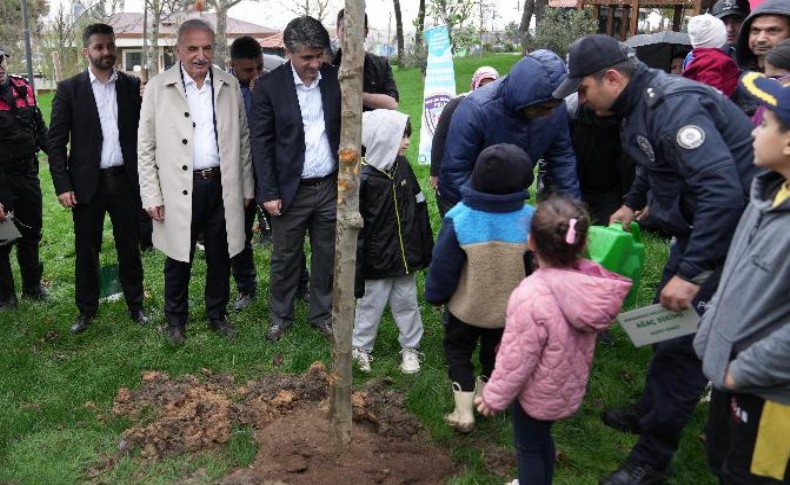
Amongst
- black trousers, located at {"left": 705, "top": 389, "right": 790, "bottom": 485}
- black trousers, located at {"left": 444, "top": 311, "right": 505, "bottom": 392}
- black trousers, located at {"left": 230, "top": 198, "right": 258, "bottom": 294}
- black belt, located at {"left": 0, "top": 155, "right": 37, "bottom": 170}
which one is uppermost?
black belt, located at {"left": 0, "top": 155, "right": 37, "bottom": 170}

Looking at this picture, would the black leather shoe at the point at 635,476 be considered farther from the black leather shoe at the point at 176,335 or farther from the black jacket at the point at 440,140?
the black leather shoe at the point at 176,335

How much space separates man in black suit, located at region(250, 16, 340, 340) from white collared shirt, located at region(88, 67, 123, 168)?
1.03 meters

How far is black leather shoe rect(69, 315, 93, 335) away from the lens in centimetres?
523

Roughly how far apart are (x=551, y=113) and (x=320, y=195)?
5.47 ft

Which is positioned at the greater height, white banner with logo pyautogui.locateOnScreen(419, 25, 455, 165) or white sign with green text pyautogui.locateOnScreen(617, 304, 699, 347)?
white banner with logo pyautogui.locateOnScreen(419, 25, 455, 165)

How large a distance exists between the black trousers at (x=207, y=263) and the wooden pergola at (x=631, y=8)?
18.1 m

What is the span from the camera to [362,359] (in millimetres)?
4535

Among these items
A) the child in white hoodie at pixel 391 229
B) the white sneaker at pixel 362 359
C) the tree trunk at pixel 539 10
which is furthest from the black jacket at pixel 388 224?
the tree trunk at pixel 539 10

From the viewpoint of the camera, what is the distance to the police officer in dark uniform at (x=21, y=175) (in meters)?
5.52

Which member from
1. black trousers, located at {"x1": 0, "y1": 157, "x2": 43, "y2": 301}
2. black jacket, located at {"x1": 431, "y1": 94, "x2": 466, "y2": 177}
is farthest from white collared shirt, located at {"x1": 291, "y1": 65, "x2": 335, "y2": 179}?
black trousers, located at {"x1": 0, "y1": 157, "x2": 43, "y2": 301}

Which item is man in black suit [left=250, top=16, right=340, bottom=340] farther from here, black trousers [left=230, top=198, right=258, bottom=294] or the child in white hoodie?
black trousers [left=230, top=198, right=258, bottom=294]

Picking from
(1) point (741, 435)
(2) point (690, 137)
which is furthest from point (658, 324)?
(2) point (690, 137)

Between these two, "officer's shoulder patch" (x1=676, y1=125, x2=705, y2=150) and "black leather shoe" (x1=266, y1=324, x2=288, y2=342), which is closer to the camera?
"officer's shoulder patch" (x1=676, y1=125, x2=705, y2=150)

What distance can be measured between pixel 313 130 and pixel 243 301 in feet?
5.66
